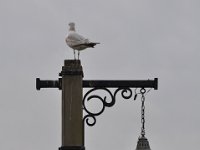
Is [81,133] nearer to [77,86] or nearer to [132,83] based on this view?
[77,86]

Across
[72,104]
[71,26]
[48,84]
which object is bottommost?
[72,104]

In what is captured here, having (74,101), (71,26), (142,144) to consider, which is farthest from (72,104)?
(71,26)

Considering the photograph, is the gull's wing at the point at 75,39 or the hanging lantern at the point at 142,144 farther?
the hanging lantern at the point at 142,144

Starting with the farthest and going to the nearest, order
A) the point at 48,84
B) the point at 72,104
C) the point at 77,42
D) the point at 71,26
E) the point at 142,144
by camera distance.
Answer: the point at 71,26 < the point at 142,144 < the point at 77,42 < the point at 48,84 < the point at 72,104

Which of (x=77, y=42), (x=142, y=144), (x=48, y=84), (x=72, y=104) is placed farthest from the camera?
(x=142, y=144)

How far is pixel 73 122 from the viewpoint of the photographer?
19.1 ft

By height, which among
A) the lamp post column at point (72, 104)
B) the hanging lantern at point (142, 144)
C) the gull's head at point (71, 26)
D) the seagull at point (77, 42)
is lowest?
the hanging lantern at point (142, 144)

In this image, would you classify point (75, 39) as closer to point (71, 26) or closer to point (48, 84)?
point (71, 26)

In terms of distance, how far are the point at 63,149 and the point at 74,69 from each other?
0.91m

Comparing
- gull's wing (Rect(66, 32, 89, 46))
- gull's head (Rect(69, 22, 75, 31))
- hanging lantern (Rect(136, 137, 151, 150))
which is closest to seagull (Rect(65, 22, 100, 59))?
gull's wing (Rect(66, 32, 89, 46))

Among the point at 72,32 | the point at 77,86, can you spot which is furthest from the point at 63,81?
the point at 72,32

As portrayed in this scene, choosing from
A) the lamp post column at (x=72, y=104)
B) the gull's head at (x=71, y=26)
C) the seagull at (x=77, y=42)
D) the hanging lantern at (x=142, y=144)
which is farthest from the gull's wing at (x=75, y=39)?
the hanging lantern at (x=142, y=144)

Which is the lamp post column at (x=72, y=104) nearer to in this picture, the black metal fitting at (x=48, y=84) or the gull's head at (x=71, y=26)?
the black metal fitting at (x=48, y=84)

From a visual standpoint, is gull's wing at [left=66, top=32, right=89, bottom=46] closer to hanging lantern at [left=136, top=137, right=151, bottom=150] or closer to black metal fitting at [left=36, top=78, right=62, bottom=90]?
black metal fitting at [left=36, top=78, right=62, bottom=90]
